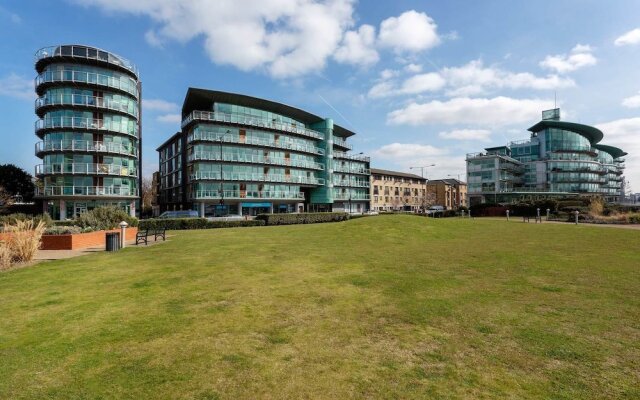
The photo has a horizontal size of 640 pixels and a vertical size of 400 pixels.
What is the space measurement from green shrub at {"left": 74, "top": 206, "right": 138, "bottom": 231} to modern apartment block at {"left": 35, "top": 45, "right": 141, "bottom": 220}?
2371 centimetres

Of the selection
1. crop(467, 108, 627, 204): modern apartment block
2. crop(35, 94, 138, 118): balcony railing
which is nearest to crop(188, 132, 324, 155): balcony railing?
crop(35, 94, 138, 118): balcony railing

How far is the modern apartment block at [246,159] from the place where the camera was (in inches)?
2133

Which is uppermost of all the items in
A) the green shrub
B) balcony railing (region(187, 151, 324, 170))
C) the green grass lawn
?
balcony railing (region(187, 151, 324, 170))

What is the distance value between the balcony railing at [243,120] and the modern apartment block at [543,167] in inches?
1926

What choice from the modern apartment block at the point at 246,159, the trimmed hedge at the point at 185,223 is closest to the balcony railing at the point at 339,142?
the modern apartment block at the point at 246,159

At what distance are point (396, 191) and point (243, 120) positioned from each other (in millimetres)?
56776

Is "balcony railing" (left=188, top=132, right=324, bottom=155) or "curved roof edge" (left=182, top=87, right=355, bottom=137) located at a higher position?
"curved roof edge" (left=182, top=87, right=355, bottom=137)

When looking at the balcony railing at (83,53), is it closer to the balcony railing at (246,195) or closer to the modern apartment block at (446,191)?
the balcony railing at (246,195)

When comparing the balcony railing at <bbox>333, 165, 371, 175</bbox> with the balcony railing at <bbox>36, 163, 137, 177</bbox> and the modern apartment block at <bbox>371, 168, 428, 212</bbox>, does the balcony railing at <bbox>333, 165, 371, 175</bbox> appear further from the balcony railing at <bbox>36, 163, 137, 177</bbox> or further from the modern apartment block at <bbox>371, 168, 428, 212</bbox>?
the balcony railing at <bbox>36, 163, 137, 177</bbox>

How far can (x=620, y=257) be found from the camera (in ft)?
48.0

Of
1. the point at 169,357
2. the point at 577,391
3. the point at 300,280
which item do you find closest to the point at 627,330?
the point at 577,391

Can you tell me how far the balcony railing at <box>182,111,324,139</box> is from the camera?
54.2 meters

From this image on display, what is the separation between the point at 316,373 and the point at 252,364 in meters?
1.08

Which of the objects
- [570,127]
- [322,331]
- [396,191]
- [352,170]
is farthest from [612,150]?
[322,331]
